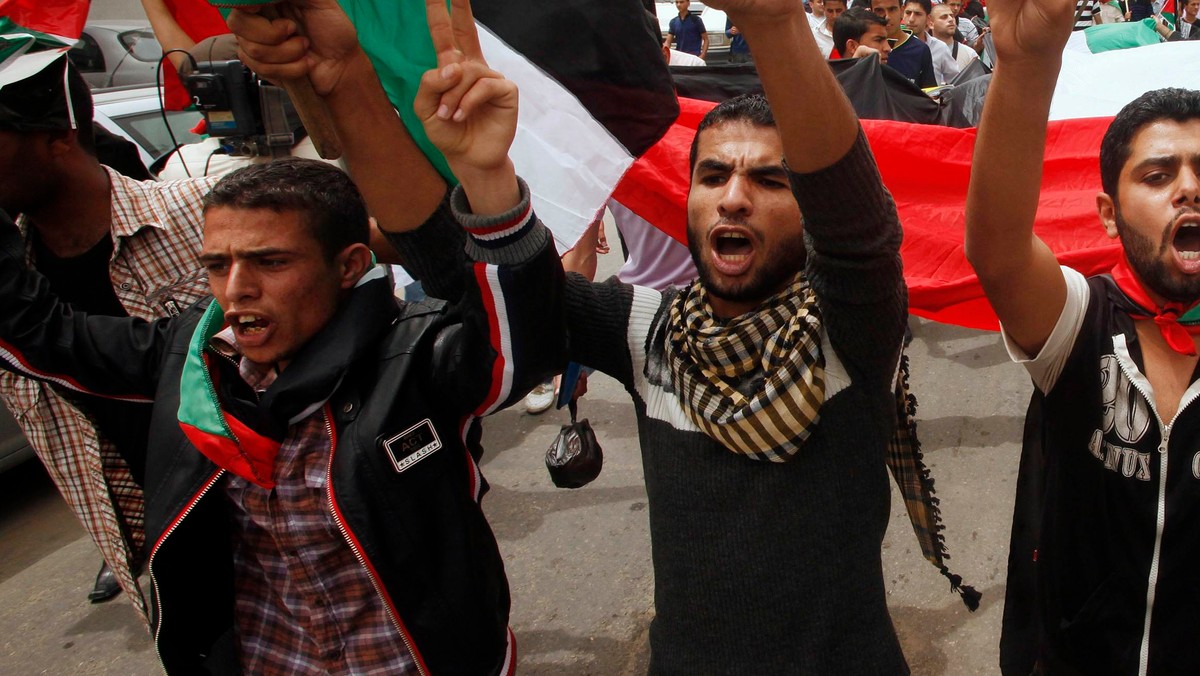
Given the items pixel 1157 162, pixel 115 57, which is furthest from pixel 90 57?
pixel 1157 162

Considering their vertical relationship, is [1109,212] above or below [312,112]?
below

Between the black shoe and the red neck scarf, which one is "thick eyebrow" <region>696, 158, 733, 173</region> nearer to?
the red neck scarf

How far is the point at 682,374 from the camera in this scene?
1.52 m

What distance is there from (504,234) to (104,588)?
3.03m

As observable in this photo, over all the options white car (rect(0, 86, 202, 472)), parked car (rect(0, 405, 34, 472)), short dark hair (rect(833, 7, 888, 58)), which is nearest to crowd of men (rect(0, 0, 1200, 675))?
parked car (rect(0, 405, 34, 472))

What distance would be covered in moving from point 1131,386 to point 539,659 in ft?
6.78

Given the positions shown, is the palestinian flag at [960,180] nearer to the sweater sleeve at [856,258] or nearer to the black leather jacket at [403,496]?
the black leather jacket at [403,496]

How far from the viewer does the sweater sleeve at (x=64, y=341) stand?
192 cm

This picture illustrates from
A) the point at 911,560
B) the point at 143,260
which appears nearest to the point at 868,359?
the point at 143,260

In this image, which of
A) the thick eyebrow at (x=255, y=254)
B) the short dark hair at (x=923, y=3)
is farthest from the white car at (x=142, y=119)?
the short dark hair at (x=923, y=3)

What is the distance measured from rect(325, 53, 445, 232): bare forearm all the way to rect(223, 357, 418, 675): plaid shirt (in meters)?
0.41

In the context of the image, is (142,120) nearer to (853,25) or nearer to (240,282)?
(240,282)

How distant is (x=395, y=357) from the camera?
5.68 feet

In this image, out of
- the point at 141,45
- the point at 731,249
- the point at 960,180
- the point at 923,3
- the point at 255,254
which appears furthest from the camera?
the point at 141,45
